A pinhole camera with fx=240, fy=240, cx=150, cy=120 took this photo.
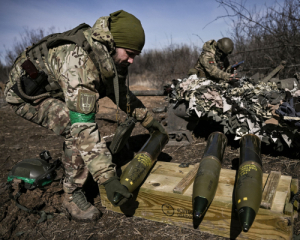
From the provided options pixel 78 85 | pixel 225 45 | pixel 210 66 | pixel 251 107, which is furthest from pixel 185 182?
pixel 225 45

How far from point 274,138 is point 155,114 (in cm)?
376

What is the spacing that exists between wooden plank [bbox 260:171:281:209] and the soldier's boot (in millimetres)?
1613

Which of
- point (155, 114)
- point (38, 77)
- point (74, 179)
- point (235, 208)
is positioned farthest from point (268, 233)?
point (155, 114)

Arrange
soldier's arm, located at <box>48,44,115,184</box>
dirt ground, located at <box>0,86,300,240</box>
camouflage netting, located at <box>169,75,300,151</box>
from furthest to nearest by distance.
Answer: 1. camouflage netting, located at <box>169,75,300,151</box>
2. dirt ground, located at <box>0,86,300,240</box>
3. soldier's arm, located at <box>48,44,115,184</box>

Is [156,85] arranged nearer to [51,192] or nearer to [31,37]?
[31,37]

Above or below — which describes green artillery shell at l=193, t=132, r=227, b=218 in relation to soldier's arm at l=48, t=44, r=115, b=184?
below

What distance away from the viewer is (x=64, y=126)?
277 centimetres

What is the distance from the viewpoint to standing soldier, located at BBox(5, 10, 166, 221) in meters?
2.19

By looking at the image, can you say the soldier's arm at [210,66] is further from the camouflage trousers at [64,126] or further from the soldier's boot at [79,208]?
the soldier's boot at [79,208]

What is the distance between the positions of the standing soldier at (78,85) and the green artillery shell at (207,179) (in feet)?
1.88

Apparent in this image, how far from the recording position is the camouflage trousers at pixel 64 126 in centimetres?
254

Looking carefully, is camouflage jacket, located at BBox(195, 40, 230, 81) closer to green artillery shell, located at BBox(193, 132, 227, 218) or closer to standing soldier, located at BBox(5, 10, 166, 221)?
green artillery shell, located at BBox(193, 132, 227, 218)

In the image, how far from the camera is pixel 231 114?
12.0ft

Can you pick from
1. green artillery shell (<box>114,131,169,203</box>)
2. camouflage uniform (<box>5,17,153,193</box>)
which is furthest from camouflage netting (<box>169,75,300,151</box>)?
camouflage uniform (<box>5,17,153,193</box>)
